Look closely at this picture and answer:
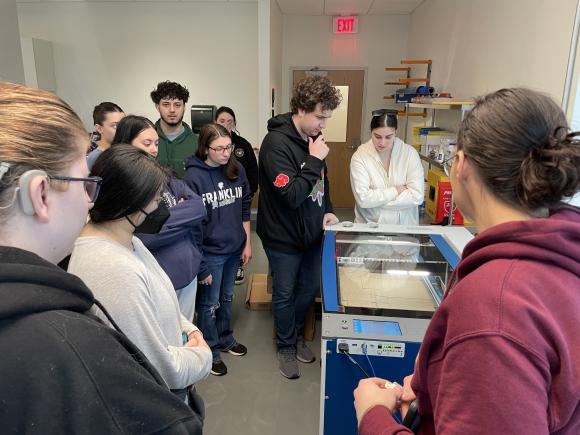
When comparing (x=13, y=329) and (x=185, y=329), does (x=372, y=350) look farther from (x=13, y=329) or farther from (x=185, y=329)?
(x=13, y=329)

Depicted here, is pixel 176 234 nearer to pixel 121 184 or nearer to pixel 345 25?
pixel 121 184

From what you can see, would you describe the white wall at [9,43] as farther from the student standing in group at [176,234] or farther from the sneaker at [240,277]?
the sneaker at [240,277]

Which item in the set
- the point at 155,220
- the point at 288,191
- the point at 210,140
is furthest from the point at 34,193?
the point at 210,140

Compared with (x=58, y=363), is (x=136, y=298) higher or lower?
lower

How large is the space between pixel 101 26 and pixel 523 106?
225 inches

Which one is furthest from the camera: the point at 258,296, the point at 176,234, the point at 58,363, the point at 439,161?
the point at 258,296

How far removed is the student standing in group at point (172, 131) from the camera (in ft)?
9.42

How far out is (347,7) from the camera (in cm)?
508

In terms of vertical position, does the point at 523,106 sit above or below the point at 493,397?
above

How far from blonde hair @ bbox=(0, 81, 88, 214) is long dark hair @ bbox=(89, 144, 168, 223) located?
524mm

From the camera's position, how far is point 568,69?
193cm

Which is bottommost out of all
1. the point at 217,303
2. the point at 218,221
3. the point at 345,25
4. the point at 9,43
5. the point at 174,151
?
the point at 217,303

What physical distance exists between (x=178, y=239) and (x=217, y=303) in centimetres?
74

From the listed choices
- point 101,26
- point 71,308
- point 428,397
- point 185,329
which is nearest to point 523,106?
point 428,397
